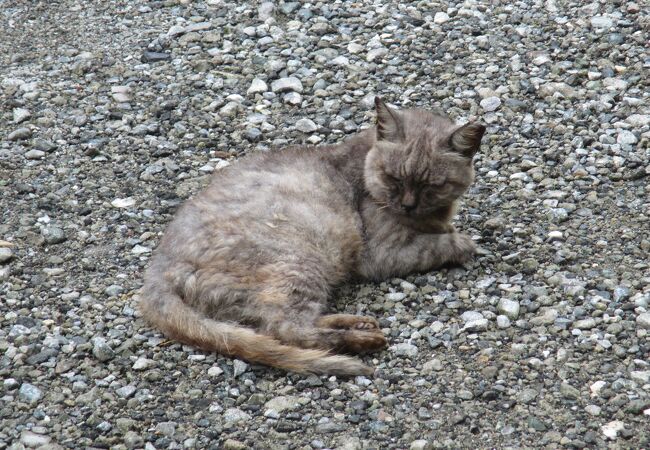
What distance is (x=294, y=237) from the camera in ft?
20.5

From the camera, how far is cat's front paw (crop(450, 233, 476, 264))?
653cm

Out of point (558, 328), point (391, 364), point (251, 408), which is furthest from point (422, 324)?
point (251, 408)

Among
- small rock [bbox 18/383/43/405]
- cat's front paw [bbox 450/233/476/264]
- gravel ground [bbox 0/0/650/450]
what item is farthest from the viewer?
cat's front paw [bbox 450/233/476/264]

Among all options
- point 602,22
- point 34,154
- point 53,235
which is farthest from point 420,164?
point 602,22

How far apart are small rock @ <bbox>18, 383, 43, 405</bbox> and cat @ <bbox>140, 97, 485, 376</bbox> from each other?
83 centimetres

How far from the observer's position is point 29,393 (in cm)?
554

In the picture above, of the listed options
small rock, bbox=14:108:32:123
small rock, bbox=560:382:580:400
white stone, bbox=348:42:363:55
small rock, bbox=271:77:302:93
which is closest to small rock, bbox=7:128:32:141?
small rock, bbox=14:108:32:123

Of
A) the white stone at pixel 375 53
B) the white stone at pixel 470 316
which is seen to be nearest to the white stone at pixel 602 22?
the white stone at pixel 375 53

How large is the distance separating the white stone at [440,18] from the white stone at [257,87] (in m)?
1.92

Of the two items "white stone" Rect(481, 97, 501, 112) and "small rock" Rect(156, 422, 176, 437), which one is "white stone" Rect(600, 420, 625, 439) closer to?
"small rock" Rect(156, 422, 176, 437)

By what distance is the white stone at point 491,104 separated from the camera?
8383mm

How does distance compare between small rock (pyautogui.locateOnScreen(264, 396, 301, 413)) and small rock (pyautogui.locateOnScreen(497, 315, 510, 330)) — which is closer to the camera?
small rock (pyautogui.locateOnScreen(264, 396, 301, 413))

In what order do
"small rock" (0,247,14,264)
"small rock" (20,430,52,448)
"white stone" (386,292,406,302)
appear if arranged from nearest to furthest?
"small rock" (20,430,52,448) < "white stone" (386,292,406,302) < "small rock" (0,247,14,264)

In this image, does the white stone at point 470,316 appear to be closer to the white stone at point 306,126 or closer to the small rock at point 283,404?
the small rock at point 283,404
